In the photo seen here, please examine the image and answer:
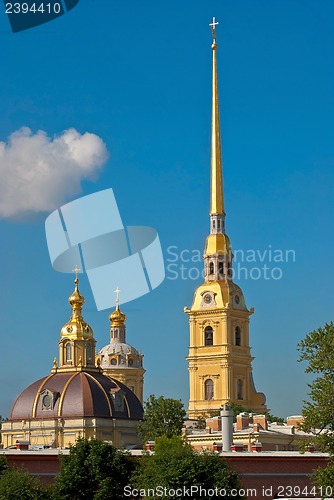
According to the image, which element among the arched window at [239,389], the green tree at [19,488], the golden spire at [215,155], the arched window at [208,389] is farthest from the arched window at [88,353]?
the green tree at [19,488]

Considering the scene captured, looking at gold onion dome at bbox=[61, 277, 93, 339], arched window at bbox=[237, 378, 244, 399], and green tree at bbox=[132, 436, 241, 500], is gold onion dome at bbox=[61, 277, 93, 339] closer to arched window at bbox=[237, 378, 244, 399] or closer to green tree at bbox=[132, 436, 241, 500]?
arched window at bbox=[237, 378, 244, 399]

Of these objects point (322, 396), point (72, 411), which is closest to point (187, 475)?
point (322, 396)

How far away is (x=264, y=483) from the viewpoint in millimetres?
53625

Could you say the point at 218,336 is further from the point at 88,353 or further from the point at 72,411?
the point at 72,411

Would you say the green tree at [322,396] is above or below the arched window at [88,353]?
below

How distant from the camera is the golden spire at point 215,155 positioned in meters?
115

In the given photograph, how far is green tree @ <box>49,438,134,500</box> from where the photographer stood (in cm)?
4712

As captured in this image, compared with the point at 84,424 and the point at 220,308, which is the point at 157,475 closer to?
the point at 84,424

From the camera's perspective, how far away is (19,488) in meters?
43.3

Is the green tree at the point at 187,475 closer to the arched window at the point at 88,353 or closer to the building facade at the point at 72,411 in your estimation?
the building facade at the point at 72,411

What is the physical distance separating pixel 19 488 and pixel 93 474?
5042mm

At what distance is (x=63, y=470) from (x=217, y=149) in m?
72.0

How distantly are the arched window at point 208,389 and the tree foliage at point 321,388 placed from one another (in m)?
63.5

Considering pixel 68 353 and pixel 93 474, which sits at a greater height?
pixel 68 353
